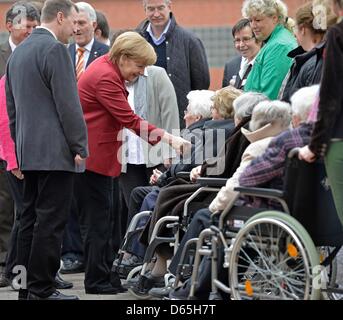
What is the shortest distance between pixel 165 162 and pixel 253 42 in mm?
1242

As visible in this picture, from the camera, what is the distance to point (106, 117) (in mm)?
8797

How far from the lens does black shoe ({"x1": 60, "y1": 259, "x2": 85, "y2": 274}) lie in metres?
10.1

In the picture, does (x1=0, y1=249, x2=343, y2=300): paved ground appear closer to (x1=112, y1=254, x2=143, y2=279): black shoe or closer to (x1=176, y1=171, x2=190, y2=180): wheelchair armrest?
(x1=112, y1=254, x2=143, y2=279): black shoe

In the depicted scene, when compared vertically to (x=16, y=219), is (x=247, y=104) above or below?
above

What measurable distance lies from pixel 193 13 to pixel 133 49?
13406 millimetres

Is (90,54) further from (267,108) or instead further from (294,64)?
(267,108)

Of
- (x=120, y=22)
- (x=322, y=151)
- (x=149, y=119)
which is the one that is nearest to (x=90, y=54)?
(x=149, y=119)

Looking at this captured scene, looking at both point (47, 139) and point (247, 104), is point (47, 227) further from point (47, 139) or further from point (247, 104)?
point (247, 104)

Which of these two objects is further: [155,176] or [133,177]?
[133,177]

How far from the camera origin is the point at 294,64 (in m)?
8.20

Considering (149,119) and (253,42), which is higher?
(253,42)

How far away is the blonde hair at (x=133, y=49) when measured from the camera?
8.70 meters

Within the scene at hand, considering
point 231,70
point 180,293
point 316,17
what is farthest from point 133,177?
point 316,17

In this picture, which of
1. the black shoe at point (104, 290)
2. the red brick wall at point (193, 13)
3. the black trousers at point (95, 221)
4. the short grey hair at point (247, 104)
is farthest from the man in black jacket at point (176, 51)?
the red brick wall at point (193, 13)
